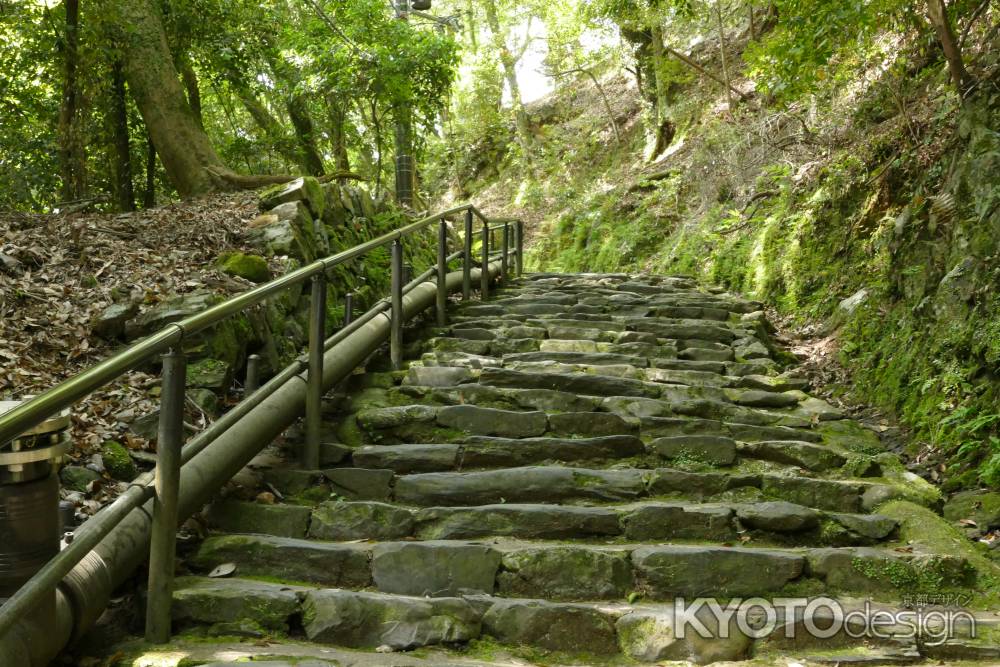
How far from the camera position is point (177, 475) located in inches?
102

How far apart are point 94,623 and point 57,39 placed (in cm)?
601

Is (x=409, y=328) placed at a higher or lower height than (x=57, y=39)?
lower

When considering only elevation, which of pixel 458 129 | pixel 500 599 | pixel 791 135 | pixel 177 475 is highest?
pixel 458 129

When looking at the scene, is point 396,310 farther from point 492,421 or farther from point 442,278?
point 492,421

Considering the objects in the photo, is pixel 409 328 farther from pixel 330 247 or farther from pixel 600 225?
pixel 600 225

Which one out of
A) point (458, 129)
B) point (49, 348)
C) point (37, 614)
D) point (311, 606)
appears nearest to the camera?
point (37, 614)

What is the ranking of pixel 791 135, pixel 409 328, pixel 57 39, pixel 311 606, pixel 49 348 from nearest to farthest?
pixel 311 606
pixel 49 348
pixel 409 328
pixel 57 39
pixel 791 135

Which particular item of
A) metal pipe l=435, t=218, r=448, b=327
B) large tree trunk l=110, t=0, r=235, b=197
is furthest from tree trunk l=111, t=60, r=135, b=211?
metal pipe l=435, t=218, r=448, b=327

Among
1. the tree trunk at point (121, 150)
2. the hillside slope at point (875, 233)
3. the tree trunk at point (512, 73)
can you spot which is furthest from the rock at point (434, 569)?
the tree trunk at point (512, 73)

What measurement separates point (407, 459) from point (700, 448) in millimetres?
1579

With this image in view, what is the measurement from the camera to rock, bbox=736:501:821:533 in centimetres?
343

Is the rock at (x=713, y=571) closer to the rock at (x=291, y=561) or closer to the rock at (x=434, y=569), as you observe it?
the rock at (x=434, y=569)

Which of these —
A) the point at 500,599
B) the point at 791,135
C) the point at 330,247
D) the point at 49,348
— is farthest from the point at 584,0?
the point at 500,599

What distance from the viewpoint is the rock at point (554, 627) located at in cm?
271
